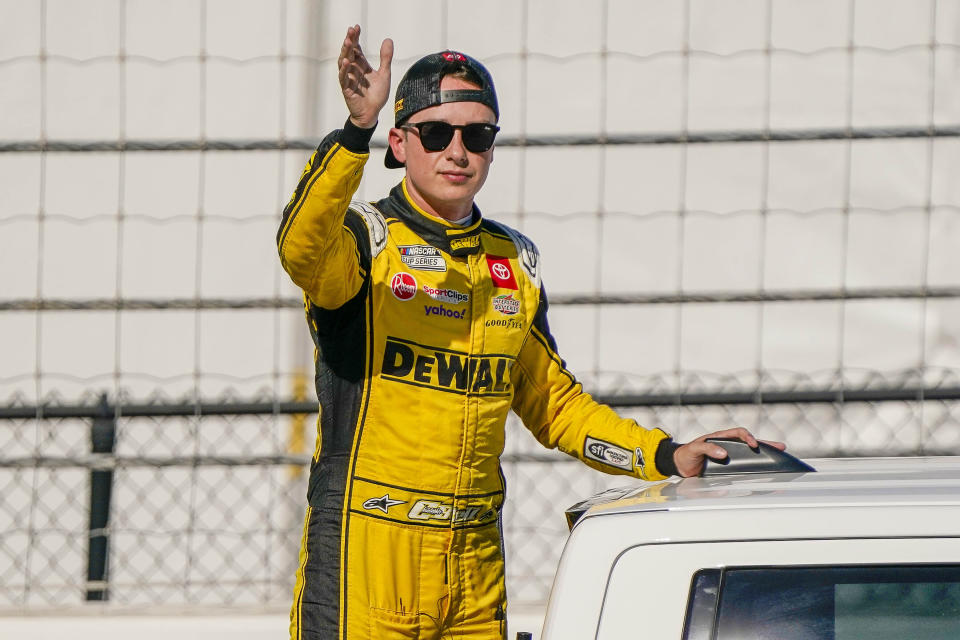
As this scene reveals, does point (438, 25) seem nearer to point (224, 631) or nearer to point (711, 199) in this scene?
point (711, 199)

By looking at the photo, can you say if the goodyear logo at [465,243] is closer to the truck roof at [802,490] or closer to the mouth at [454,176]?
the mouth at [454,176]

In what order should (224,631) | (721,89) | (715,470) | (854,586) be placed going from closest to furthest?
(854,586)
(715,470)
(224,631)
(721,89)

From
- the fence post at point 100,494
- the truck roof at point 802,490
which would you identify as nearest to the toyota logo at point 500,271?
the truck roof at point 802,490

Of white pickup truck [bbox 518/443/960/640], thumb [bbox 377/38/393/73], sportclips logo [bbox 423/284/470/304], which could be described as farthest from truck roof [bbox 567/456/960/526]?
thumb [bbox 377/38/393/73]

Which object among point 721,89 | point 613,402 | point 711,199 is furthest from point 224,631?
point 721,89

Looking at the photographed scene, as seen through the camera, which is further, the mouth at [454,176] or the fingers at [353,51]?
the mouth at [454,176]

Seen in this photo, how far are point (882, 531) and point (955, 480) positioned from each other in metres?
0.26

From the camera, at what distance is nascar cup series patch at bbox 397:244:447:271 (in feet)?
7.39

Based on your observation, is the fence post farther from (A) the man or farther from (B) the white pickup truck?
(B) the white pickup truck

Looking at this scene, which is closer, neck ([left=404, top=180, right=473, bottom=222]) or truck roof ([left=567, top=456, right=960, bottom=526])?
truck roof ([left=567, top=456, right=960, bottom=526])

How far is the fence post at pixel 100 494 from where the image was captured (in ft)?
12.9

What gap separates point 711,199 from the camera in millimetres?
4113

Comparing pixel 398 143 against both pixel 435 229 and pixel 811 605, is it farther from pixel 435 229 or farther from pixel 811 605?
pixel 811 605

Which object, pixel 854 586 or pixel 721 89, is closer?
pixel 854 586
